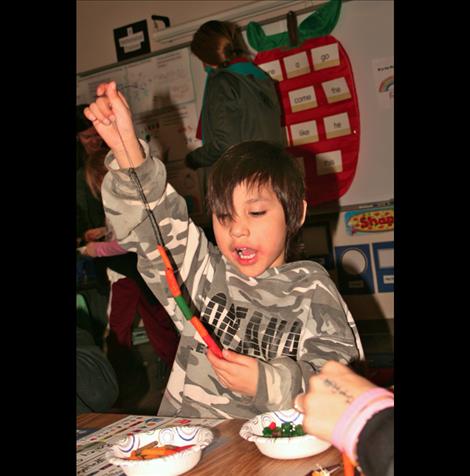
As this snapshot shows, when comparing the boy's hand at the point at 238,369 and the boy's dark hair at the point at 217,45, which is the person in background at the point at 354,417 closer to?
Answer: the boy's hand at the point at 238,369

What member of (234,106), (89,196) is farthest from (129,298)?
(234,106)

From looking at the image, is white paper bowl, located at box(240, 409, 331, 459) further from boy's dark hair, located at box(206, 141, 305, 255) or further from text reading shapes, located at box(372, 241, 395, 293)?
text reading shapes, located at box(372, 241, 395, 293)

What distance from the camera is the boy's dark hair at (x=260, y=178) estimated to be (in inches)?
43.6

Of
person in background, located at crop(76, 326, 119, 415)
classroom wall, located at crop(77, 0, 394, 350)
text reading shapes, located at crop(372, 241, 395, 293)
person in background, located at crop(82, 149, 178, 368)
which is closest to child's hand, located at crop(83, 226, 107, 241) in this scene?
person in background, located at crop(82, 149, 178, 368)

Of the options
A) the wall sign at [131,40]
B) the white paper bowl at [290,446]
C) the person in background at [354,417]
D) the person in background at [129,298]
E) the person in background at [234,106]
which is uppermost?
the wall sign at [131,40]

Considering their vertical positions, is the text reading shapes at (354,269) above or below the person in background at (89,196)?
below

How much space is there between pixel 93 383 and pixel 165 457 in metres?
0.77

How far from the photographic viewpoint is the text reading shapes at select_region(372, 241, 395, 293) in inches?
117

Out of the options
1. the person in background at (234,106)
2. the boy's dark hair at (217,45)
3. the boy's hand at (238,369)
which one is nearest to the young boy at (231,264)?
the boy's hand at (238,369)

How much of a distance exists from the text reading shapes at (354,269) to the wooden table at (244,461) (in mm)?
2300

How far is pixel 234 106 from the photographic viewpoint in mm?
2277

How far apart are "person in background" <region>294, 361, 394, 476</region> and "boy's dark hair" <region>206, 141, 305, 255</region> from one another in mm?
618

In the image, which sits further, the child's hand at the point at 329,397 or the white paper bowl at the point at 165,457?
the white paper bowl at the point at 165,457
